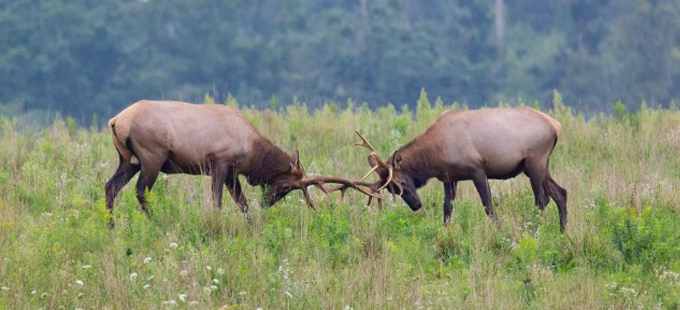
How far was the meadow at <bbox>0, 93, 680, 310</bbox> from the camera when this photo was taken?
8.72 meters

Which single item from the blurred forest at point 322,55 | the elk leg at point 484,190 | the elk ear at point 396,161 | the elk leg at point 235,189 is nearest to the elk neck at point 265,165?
the elk leg at point 235,189

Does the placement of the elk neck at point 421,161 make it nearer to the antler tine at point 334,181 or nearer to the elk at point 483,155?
the elk at point 483,155

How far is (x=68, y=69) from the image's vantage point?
38844mm

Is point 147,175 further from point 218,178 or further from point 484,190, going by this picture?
point 484,190

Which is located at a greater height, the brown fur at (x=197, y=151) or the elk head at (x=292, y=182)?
the brown fur at (x=197, y=151)

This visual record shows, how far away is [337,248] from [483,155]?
2.35m

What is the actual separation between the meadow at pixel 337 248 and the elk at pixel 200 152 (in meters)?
0.24

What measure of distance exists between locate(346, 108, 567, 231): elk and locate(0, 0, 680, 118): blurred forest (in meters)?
24.8

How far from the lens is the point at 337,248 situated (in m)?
10.0

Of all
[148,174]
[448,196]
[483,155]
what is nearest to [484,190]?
[483,155]

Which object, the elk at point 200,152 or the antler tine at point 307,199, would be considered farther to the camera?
the antler tine at point 307,199

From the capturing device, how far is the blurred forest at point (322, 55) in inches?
1523

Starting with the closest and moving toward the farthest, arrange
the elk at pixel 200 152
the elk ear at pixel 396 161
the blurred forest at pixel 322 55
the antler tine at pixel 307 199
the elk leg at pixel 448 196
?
the elk at pixel 200 152
the antler tine at pixel 307 199
the elk leg at pixel 448 196
the elk ear at pixel 396 161
the blurred forest at pixel 322 55

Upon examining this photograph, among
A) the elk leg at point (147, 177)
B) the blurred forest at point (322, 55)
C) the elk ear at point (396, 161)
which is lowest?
the blurred forest at point (322, 55)
